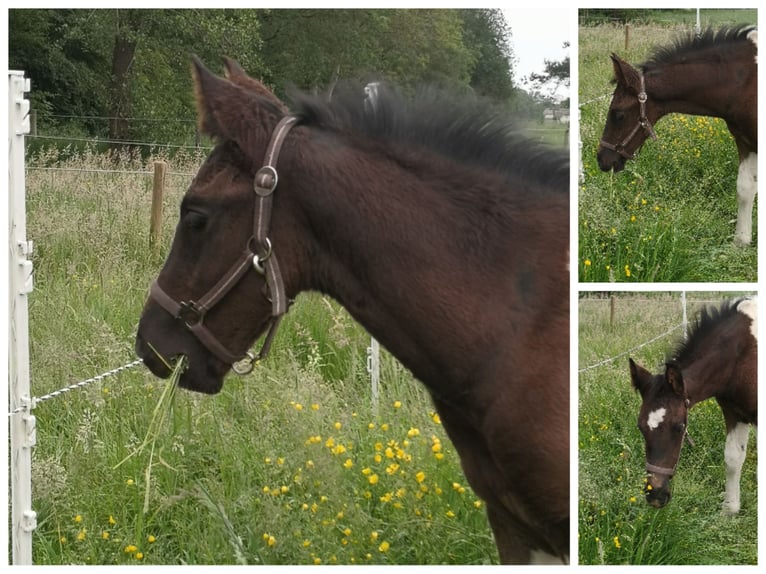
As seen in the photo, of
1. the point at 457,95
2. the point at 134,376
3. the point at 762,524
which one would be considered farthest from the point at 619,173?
the point at 134,376

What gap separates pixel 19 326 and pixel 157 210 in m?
3.46

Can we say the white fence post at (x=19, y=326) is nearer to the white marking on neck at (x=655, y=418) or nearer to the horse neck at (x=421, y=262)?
the horse neck at (x=421, y=262)

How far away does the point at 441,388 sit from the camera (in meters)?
2.38

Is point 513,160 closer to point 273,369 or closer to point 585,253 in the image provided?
point 585,253

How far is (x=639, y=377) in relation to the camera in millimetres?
2533

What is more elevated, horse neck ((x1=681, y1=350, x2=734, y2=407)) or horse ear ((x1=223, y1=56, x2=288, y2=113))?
horse ear ((x1=223, y1=56, x2=288, y2=113))

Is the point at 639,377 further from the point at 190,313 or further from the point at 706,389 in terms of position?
the point at 190,313

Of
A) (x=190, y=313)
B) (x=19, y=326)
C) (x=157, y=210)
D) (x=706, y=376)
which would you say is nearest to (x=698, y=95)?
(x=706, y=376)

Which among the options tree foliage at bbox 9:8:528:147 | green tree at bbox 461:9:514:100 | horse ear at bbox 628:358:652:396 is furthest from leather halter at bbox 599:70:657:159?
tree foliage at bbox 9:8:528:147

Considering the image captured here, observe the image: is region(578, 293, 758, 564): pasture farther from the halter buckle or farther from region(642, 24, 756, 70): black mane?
the halter buckle

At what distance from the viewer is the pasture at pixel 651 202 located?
2.41 metres

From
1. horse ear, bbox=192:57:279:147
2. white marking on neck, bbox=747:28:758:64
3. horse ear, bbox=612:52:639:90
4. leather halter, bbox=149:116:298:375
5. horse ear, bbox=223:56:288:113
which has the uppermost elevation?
white marking on neck, bbox=747:28:758:64

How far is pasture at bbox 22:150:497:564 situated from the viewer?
3.57m

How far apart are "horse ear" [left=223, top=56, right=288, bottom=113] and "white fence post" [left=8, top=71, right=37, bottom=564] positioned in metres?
1.23
